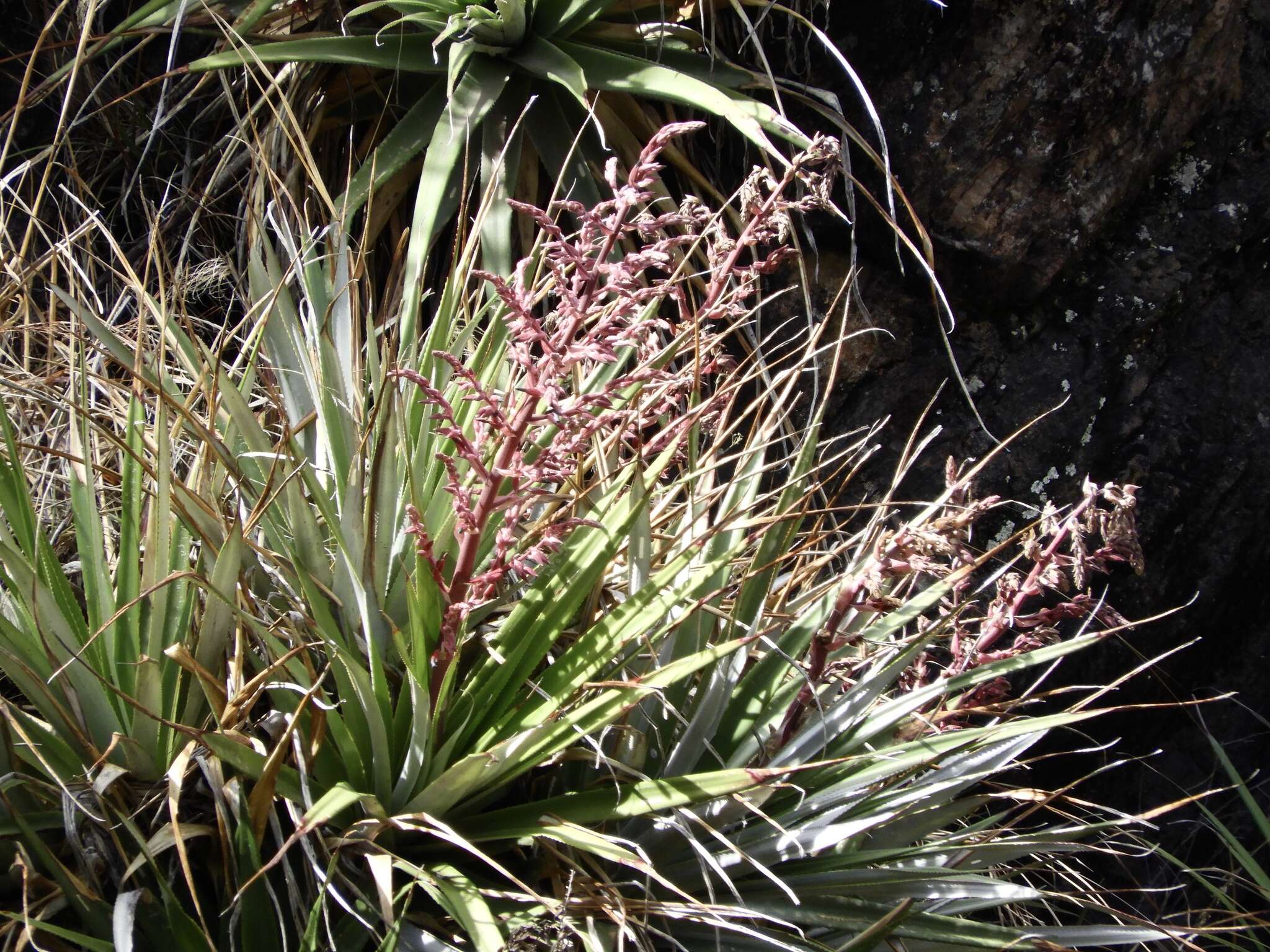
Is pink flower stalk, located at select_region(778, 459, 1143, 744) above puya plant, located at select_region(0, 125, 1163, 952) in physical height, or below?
above

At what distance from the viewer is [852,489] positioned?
2.25m

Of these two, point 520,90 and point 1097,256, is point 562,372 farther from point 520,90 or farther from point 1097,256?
point 1097,256

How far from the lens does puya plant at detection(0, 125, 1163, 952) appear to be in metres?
1.06

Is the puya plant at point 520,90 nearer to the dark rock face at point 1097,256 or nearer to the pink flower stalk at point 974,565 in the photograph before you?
the dark rock face at point 1097,256

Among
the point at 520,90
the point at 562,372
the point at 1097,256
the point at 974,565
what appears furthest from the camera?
the point at 1097,256

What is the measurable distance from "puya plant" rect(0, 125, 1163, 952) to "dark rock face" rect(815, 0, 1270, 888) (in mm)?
938

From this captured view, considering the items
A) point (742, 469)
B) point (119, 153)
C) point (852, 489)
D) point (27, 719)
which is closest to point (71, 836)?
point (27, 719)

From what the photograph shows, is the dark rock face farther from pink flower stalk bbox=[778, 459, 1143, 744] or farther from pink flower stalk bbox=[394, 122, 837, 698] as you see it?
pink flower stalk bbox=[394, 122, 837, 698]

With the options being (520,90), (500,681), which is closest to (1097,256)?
(520,90)

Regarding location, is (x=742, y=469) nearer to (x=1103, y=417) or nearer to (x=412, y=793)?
(x=412, y=793)

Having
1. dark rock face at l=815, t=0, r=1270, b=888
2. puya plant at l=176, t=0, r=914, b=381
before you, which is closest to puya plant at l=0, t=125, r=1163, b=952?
puya plant at l=176, t=0, r=914, b=381

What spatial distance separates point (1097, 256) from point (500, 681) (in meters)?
1.69

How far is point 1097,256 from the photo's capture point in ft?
7.42

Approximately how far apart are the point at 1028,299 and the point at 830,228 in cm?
44
